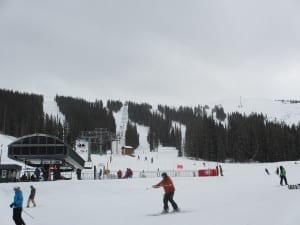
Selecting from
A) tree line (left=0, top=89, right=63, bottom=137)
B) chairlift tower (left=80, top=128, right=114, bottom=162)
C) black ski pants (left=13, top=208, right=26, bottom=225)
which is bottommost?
black ski pants (left=13, top=208, right=26, bottom=225)

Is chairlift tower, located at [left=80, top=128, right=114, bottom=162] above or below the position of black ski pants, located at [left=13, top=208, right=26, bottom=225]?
above

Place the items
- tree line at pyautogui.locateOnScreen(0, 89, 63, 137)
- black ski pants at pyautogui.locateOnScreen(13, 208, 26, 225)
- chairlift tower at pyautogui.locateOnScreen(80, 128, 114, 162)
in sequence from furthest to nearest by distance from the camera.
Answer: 1. tree line at pyautogui.locateOnScreen(0, 89, 63, 137)
2. chairlift tower at pyautogui.locateOnScreen(80, 128, 114, 162)
3. black ski pants at pyautogui.locateOnScreen(13, 208, 26, 225)

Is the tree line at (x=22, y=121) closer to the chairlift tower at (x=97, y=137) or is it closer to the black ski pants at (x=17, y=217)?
the chairlift tower at (x=97, y=137)

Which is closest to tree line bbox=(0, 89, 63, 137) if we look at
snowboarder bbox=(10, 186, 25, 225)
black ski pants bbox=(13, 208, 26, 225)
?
snowboarder bbox=(10, 186, 25, 225)

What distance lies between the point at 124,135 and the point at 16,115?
188 feet

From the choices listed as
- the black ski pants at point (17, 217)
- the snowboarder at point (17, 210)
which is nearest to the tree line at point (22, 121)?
the snowboarder at point (17, 210)

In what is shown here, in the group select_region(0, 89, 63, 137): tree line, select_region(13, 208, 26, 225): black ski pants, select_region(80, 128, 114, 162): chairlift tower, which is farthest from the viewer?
select_region(0, 89, 63, 137): tree line

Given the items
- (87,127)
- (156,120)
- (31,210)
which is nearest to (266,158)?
(87,127)

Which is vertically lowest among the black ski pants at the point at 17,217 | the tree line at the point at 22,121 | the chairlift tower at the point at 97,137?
the black ski pants at the point at 17,217

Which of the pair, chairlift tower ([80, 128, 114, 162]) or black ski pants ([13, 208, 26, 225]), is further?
chairlift tower ([80, 128, 114, 162])

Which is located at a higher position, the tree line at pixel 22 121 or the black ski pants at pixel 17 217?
the tree line at pixel 22 121

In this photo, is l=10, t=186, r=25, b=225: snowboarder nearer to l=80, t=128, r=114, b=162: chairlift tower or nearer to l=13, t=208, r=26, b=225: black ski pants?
l=13, t=208, r=26, b=225: black ski pants

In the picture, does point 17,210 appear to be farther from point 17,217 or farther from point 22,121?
point 22,121

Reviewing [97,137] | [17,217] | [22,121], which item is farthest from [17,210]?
[22,121]
